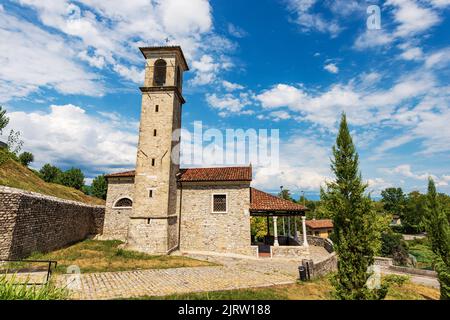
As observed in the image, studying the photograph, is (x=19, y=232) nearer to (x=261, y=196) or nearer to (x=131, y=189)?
(x=131, y=189)

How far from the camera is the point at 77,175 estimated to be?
178 feet

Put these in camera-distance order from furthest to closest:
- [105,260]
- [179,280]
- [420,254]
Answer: [420,254] → [105,260] → [179,280]

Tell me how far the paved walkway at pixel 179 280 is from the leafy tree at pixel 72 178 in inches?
2026

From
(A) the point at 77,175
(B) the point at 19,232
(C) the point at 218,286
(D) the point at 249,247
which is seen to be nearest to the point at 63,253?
(B) the point at 19,232

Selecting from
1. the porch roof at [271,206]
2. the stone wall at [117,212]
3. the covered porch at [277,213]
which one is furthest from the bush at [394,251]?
the stone wall at [117,212]

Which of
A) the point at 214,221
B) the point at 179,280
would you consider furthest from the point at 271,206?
the point at 179,280

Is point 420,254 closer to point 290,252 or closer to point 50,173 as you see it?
point 290,252

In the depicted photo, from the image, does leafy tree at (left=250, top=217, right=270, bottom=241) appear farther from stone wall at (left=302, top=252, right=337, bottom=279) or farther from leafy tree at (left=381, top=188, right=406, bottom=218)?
leafy tree at (left=381, top=188, right=406, bottom=218)

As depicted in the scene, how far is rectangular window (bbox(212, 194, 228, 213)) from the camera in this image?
18.6 metres

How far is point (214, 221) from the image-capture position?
18.3 m

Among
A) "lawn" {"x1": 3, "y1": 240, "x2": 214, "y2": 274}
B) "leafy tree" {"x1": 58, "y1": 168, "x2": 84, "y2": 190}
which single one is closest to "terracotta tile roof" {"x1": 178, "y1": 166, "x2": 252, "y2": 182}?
"lawn" {"x1": 3, "y1": 240, "x2": 214, "y2": 274}

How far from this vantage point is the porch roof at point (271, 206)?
1806cm

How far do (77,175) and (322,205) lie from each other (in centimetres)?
6016

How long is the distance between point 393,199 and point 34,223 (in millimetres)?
110389
